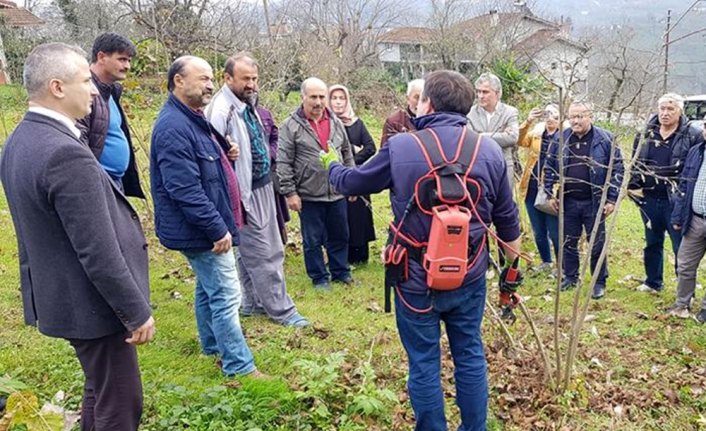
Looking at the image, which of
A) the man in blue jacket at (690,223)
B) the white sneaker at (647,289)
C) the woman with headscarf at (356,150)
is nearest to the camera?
the man in blue jacket at (690,223)

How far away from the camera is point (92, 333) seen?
2389 mm

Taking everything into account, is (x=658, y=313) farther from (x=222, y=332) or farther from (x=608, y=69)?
(x=222, y=332)

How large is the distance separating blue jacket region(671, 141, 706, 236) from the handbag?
115 cm

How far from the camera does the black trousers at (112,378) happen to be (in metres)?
2.48

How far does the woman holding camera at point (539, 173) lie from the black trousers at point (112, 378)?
186 inches

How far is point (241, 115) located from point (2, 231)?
4863 millimetres

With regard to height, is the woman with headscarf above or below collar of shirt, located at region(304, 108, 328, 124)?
below

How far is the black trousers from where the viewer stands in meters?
2.48

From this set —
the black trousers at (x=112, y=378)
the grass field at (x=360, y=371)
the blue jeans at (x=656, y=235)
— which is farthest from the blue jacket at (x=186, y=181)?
the blue jeans at (x=656, y=235)

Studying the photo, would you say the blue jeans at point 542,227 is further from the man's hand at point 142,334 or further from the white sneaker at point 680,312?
the man's hand at point 142,334

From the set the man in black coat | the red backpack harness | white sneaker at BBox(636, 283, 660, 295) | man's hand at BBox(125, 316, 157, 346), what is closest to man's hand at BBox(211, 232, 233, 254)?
the man in black coat

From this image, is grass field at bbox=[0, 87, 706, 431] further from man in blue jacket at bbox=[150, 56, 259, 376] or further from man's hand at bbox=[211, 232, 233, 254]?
man's hand at bbox=[211, 232, 233, 254]

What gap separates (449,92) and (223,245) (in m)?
1.67

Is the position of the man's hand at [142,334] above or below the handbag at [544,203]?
above
